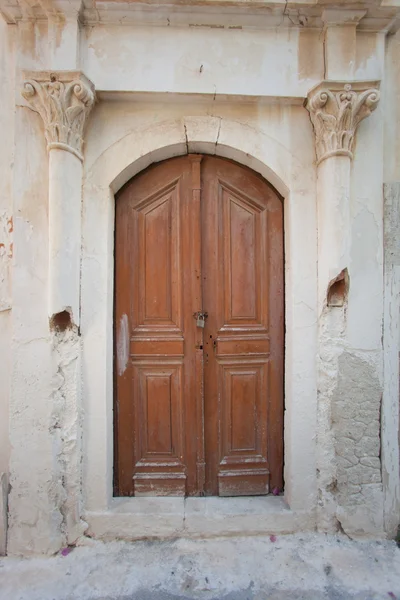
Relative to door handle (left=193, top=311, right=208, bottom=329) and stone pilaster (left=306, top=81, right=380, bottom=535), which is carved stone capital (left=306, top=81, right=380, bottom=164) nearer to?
stone pilaster (left=306, top=81, right=380, bottom=535)

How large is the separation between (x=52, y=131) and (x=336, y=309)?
2.32 m

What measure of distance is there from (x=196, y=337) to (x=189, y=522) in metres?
1.32

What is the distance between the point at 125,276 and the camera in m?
2.60

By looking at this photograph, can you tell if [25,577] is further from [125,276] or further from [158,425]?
[125,276]

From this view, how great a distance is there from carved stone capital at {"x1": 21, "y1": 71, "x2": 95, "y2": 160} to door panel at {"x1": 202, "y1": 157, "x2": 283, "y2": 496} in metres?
0.96

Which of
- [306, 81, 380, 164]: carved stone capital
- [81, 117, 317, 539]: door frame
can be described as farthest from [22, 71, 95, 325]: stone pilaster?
[306, 81, 380, 164]: carved stone capital

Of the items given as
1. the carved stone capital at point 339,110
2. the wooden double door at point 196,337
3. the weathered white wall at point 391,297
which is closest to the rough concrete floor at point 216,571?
the wooden double door at point 196,337

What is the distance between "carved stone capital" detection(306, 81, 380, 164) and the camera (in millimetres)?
2273

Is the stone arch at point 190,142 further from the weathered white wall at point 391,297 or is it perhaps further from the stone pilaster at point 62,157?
the weathered white wall at point 391,297

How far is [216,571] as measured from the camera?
2.12 metres

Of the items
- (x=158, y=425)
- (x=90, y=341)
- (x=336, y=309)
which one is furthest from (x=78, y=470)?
(x=336, y=309)

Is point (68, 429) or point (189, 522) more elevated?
point (68, 429)

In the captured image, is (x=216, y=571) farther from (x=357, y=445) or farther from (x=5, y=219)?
(x=5, y=219)

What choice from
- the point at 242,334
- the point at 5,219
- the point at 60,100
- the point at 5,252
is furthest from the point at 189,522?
the point at 60,100
